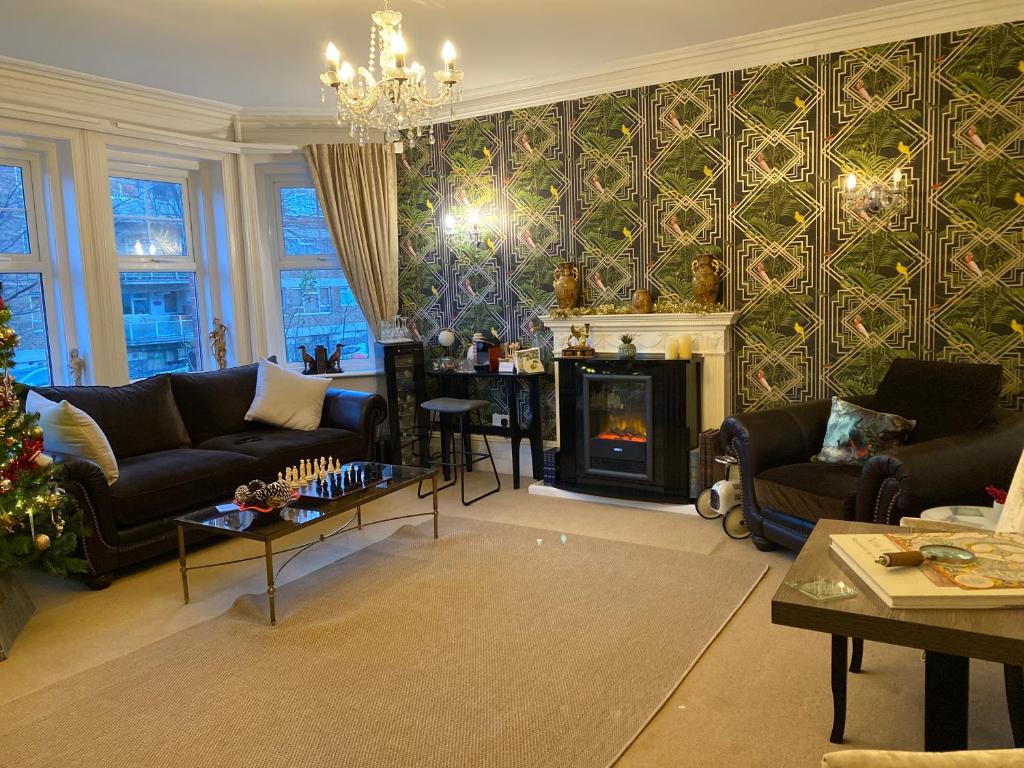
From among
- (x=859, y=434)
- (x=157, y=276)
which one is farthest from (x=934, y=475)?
(x=157, y=276)

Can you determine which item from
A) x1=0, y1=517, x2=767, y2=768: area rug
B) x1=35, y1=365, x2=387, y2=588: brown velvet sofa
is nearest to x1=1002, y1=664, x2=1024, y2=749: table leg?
x1=0, y1=517, x2=767, y2=768: area rug

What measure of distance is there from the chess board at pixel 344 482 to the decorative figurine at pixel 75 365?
2014 millimetres

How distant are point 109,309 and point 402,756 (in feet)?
12.5

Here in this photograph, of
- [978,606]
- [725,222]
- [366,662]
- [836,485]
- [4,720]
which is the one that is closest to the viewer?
[978,606]

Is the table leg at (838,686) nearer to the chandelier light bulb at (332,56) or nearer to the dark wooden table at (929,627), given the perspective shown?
the dark wooden table at (929,627)

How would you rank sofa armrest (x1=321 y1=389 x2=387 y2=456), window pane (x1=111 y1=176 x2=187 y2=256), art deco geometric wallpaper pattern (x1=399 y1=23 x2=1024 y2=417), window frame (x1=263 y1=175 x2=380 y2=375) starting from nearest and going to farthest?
1. art deco geometric wallpaper pattern (x1=399 y1=23 x2=1024 y2=417)
2. sofa armrest (x1=321 y1=389 x2=387 y2=456)
3. window pane (x1=111 y1=176 x2=187 y2=256)
4. window frame (x1=263 y1=175 x2=380 y2=375)

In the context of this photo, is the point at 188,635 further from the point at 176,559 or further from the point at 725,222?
the point at 725,222

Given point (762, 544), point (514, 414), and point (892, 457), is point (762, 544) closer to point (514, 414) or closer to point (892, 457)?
point (892, 457)

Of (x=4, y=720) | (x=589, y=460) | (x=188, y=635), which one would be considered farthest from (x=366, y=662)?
(x=589, y=460)

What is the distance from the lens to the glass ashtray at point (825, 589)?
1521 mm

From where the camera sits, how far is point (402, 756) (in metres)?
2.22

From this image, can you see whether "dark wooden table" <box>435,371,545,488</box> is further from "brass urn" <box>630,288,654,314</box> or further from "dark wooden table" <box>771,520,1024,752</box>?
"dark wooden table" <box>771,520,1024,752</box>

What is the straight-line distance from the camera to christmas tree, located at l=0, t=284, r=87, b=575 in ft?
10.2

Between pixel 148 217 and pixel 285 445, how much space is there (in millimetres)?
2062
